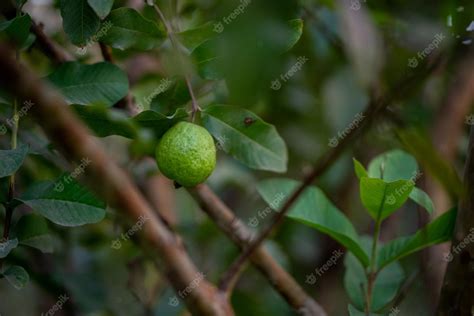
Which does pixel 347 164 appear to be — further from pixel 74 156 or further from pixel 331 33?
pixel 74 156

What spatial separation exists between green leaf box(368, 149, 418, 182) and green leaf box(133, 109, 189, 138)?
0.32 meters

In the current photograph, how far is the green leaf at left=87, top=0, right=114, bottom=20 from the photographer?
659 mm

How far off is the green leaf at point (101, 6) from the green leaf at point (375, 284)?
1.68 ft

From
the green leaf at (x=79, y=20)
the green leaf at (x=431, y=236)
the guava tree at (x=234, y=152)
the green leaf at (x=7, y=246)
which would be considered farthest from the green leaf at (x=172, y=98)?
the green leaf at (x=431, y=236)

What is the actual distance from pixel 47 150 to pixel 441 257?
67 centimetres

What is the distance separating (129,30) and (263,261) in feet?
1.33

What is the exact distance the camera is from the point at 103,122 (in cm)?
72

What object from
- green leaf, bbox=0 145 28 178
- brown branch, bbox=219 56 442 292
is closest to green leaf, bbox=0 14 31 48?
green leaf, bbox=0 145 28 178

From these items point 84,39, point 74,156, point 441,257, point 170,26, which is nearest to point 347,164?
point 441,257
